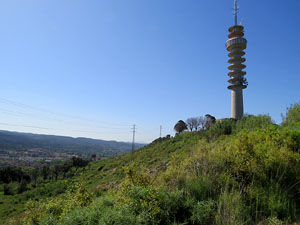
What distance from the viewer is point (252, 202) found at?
10.3 feet

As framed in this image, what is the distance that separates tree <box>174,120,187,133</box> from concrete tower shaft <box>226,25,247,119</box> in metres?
15.6

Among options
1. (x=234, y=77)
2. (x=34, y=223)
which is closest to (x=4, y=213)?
(x=34, y=223)

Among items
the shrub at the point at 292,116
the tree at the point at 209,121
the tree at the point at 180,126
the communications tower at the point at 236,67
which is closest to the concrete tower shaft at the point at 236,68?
the communications tower at the point at 236,67

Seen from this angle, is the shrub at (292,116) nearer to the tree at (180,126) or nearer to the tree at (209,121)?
the tree at (209,121)

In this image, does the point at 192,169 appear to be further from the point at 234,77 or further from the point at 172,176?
the point at 234,77

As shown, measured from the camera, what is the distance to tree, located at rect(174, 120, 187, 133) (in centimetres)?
4411

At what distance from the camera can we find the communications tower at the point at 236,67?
99.8 feet

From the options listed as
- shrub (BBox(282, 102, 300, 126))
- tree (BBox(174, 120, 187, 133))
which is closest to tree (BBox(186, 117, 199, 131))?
tree (BBox(174, 120, 187, 133))

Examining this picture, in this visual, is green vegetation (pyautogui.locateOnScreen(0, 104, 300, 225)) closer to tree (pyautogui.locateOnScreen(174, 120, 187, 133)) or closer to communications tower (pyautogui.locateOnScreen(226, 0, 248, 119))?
communications tower (pyautogui.locateOnScreen(226, 0, 248, 119))

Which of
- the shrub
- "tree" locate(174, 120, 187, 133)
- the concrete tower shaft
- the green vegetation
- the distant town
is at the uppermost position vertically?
the concrete tower shaft

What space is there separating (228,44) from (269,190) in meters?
36.2

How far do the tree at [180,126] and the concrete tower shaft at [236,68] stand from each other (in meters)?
15.6

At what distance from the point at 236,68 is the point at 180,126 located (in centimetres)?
1953

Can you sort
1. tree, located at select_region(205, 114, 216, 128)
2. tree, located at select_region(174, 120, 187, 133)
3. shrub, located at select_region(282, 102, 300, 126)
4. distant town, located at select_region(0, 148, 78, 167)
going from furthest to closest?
1. distant town, located at select_region(0, 148, 78, 167)
2. tree, located at select_region(174, 120, 187, 133)
3. tree, located at select_region(205, 114, 216, 128)
4. shrub, located at select_region(282, 102, 300, 126)
